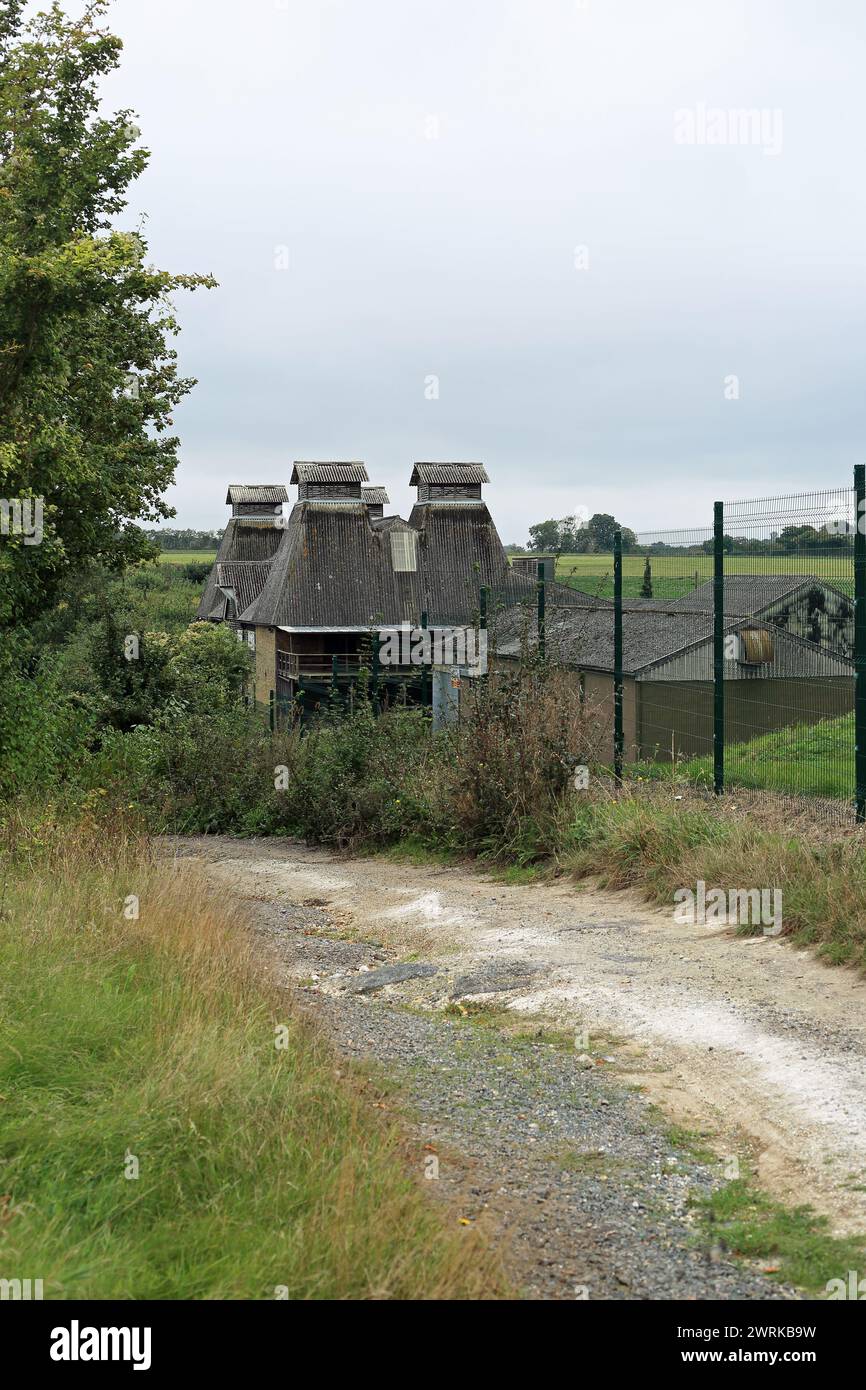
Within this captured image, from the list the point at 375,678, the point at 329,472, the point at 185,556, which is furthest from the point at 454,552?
the point at 185,556

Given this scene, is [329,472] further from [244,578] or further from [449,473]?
[244,578]

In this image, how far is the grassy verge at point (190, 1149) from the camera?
376cm

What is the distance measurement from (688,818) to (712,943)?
2060mm

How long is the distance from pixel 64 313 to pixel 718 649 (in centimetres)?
669

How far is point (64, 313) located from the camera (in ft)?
38.7

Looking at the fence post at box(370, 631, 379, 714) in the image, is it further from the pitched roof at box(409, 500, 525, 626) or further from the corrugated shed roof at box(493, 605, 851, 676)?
the pitched roof at box(409, 500, 525, 626)

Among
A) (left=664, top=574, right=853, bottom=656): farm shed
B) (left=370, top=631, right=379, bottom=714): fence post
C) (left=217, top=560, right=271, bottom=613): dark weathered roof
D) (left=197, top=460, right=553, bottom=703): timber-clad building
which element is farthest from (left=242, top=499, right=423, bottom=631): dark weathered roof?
(left=664, top=574, right=853, bottom=656): farm shed

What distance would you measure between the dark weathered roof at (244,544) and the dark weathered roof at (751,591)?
48.0 metres

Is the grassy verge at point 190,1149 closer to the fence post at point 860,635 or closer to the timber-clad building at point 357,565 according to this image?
the fence post at point 860,635

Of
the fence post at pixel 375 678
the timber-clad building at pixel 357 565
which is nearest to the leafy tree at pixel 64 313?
the fence post at pixel 375 678

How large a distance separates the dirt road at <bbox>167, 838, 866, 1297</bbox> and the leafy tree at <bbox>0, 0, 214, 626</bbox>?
412cm

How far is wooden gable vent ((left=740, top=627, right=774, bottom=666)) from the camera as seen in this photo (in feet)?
39.3

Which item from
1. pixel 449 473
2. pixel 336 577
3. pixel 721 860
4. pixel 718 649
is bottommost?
pixel 721 860

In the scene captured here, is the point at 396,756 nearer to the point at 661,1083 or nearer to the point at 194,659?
the point at 661,1083
